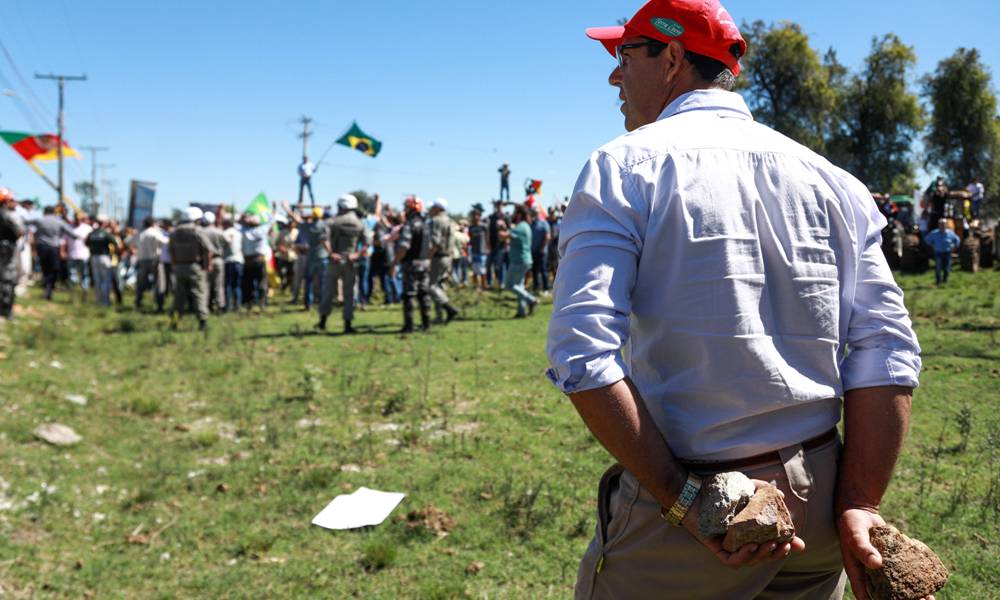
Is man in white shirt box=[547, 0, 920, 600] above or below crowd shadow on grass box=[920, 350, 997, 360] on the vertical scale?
above

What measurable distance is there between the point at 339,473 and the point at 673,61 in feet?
16.0

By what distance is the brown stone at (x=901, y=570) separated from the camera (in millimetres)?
1583

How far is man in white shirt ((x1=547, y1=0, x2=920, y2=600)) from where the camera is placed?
5.13ft

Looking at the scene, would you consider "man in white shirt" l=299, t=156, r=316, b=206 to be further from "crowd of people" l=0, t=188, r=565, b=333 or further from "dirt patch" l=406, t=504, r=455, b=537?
"dirt patch" l=406, t=504, r=455, b=537

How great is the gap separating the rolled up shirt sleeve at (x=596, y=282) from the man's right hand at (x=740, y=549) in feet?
1.01

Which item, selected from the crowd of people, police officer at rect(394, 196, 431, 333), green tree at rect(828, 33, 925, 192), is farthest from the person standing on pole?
green tree at rect(828, 33, 925, 192)

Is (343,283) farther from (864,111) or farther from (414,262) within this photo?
(864,111)

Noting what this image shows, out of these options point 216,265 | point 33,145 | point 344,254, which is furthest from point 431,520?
point 33,145

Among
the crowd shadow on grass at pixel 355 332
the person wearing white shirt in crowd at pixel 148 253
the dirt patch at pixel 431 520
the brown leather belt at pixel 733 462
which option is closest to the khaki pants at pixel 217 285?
the person wearing white shirt in crowd at pixel 148 253

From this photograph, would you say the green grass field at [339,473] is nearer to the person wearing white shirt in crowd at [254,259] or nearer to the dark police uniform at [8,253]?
the dark police uniform at [8,253]

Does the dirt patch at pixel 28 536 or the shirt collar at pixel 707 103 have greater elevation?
the shirt collar at pixel 707 103

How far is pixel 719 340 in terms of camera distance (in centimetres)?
157

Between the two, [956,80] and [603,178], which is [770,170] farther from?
[956,80]

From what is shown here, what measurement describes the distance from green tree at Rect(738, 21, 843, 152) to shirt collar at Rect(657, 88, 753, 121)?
4152 cm
